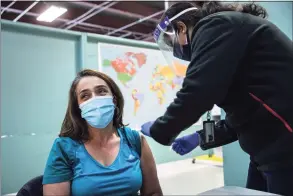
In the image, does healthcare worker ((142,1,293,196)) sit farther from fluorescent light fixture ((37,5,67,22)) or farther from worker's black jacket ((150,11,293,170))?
fluorescent light fixture ((37,5,67,22))

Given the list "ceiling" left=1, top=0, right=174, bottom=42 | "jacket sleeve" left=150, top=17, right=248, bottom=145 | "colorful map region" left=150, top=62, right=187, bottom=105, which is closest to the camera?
"jacket sleeve" left=150, top=17, right=248, bottom=145

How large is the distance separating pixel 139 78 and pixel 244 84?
2107 millimetres

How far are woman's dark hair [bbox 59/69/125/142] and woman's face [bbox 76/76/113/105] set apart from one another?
0.08ft

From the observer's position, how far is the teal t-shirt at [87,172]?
1215mm

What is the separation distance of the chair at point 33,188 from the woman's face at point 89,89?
0.41 metres

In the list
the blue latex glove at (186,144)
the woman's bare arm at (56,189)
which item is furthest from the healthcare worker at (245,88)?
the woman's bare arm at (56,189)

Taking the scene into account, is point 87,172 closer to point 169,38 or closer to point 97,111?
point 97,111

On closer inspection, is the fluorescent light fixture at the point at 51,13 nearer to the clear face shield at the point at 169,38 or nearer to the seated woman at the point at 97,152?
the seated woman at the point at 97,152

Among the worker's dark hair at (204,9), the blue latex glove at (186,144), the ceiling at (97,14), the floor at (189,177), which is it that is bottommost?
the floor at (189,177)

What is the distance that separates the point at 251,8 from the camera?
0.99m

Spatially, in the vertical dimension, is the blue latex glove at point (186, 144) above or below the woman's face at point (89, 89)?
below

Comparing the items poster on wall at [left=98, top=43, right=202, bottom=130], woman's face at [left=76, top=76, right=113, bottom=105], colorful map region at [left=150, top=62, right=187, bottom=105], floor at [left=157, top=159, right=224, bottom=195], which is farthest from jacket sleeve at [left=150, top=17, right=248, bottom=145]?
colorful map region at [left=150, top=62, right=187, bottom=105]

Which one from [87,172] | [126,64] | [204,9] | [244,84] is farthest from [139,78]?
[244,84]

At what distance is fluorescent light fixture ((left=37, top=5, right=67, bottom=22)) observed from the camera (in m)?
5.04
